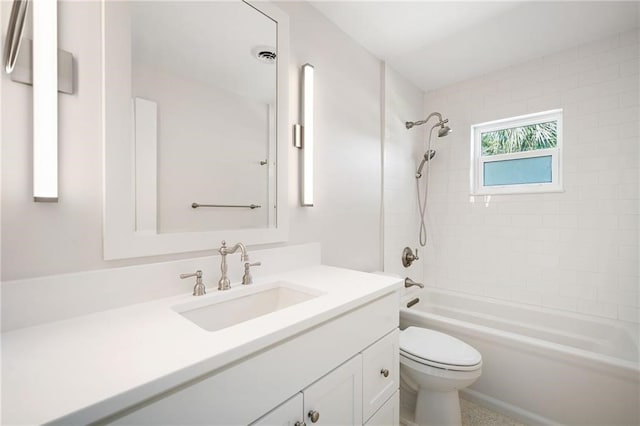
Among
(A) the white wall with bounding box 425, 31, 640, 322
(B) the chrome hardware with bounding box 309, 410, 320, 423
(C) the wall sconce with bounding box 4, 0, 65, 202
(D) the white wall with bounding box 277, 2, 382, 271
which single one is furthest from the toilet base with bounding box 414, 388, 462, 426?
(C) the wall sconce with bounding box 4, 0, 65, 202

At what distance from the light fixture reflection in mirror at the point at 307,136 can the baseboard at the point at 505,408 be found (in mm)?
1606

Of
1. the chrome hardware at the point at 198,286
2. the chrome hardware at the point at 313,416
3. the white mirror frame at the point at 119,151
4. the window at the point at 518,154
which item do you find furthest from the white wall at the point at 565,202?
the white mirror frame at the point at 119,151

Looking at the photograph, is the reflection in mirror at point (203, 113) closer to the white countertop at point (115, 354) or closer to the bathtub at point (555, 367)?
the white countertop at point (115, 354)

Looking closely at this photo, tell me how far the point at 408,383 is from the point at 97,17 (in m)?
2.24

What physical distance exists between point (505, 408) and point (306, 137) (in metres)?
1.99

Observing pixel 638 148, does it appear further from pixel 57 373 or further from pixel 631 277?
pixel 57 373

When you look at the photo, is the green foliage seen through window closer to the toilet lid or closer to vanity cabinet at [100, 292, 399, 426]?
the toilet lid

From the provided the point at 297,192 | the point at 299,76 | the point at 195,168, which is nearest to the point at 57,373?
the point at 195,168

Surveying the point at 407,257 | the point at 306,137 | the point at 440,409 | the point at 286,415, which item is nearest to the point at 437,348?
the point at 440,409

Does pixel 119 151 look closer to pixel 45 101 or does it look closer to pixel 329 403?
pixel 45 101

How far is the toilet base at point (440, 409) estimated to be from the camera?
156cm

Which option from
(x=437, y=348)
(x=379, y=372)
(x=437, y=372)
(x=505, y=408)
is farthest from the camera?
(x=505, y=408)

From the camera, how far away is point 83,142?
0.91m

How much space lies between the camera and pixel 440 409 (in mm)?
1569
